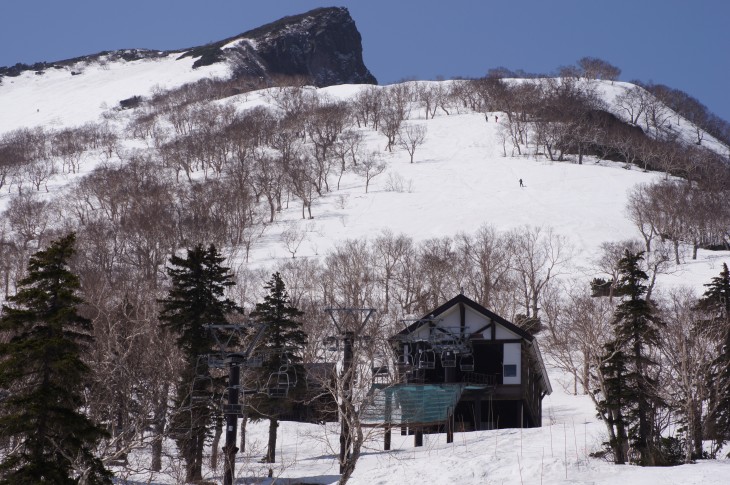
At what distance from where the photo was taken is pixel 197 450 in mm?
29297

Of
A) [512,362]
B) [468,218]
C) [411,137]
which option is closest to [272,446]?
[512,362]

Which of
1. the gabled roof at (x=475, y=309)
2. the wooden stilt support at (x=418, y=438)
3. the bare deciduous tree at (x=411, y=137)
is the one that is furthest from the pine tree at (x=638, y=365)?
the bare deciduous tree at (x=411, y=137)

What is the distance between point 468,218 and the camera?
281 ft

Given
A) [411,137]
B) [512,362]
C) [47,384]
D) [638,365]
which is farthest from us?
[411,137]

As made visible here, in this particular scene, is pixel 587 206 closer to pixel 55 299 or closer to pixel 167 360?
pixel 167 360

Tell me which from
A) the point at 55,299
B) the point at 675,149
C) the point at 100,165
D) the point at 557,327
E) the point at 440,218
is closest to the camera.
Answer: the point at 55,299

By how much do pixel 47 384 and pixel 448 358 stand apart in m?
20.8

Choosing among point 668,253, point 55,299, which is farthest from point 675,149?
point 55,299

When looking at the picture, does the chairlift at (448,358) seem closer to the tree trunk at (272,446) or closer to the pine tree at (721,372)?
the tree trunk at (272,446)

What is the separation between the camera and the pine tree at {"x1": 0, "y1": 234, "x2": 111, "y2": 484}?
60.1 feet

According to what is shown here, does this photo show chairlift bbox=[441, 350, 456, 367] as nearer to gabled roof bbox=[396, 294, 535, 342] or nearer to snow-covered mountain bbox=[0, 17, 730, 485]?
gabled roof bbox=[396, 294, 535, 342]

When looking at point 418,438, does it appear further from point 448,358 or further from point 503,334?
point 503,334

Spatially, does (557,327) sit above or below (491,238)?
below

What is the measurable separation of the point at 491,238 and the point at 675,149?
54.6 m
